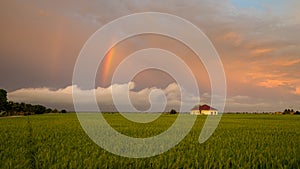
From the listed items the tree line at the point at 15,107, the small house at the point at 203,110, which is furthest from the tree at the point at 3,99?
the small house at the point at 203,110

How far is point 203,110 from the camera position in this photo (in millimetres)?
118688

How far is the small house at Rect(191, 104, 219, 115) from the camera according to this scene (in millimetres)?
117475

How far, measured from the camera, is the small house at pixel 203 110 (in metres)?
117

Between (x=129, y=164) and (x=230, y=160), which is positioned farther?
(x=230, y=160)

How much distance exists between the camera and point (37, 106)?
3602 inches

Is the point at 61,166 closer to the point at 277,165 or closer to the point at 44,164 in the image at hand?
the point at 44,164

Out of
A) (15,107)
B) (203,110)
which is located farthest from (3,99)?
(203,110)

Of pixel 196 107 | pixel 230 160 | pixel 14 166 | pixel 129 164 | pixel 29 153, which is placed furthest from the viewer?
pixel 196 107

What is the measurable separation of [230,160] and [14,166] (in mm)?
6164

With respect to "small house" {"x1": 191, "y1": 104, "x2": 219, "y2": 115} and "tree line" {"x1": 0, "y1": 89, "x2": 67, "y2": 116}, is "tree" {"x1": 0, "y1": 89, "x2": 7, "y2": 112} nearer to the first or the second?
"tree line" {"x1": 0, "y1": 89, "x2": 67, "y2": 116}

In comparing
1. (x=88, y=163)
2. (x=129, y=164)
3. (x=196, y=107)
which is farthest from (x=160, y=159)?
(x=196, y=107)

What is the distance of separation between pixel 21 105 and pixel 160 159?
85.0 meters

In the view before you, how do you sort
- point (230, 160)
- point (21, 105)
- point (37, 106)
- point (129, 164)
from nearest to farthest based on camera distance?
point (129, 164)
point (230, 160)
point (21, 105)
point (37, 106)

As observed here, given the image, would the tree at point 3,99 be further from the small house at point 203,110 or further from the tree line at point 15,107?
the small house at point 203,110
